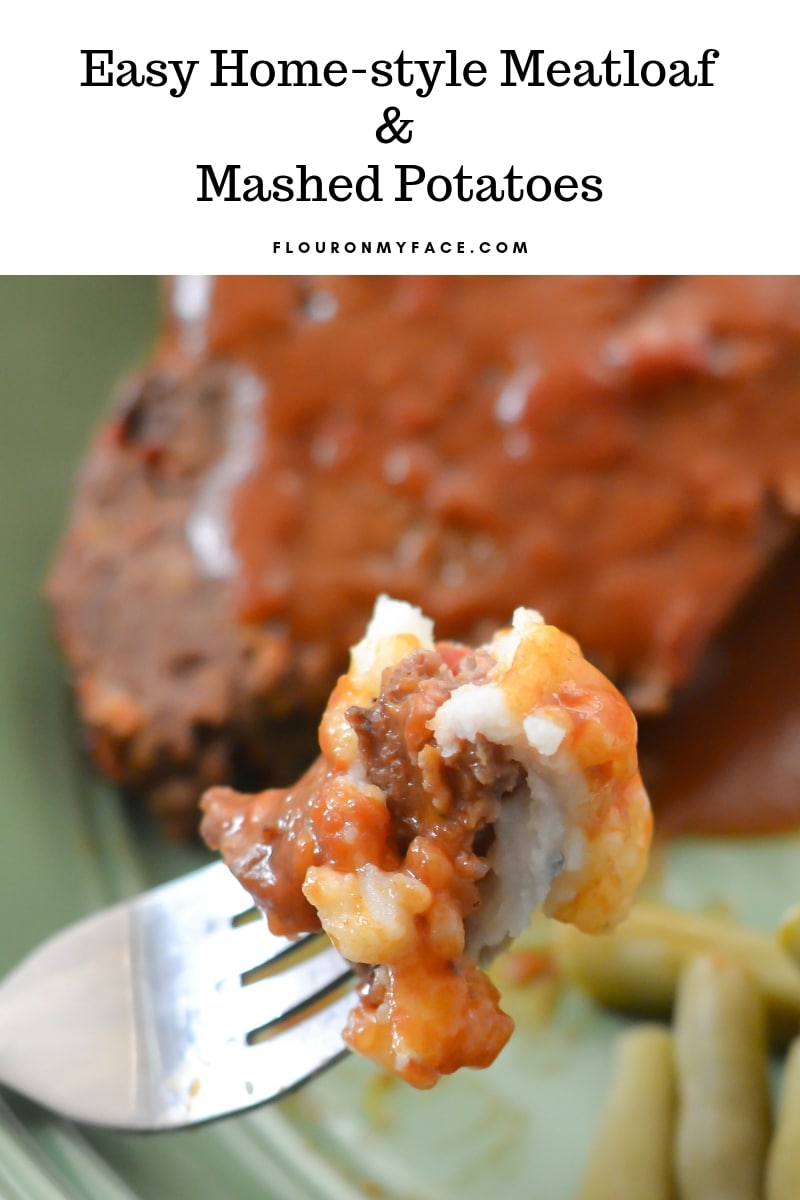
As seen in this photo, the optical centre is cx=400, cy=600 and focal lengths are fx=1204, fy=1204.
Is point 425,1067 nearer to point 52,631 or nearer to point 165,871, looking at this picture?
point 165,871

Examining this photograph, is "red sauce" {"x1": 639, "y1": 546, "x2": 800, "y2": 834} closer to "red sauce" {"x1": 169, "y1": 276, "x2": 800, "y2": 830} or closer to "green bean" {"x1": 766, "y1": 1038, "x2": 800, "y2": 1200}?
"red sauce" {"x1": 169, "y1": 276, "x2": 800, "y2": 830}

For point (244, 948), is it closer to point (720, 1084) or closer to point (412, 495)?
point (720, 1084)

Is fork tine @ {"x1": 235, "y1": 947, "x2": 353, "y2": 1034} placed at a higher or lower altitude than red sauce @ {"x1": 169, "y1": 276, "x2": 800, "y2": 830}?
lower

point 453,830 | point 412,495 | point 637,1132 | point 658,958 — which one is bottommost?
point 637,1132
